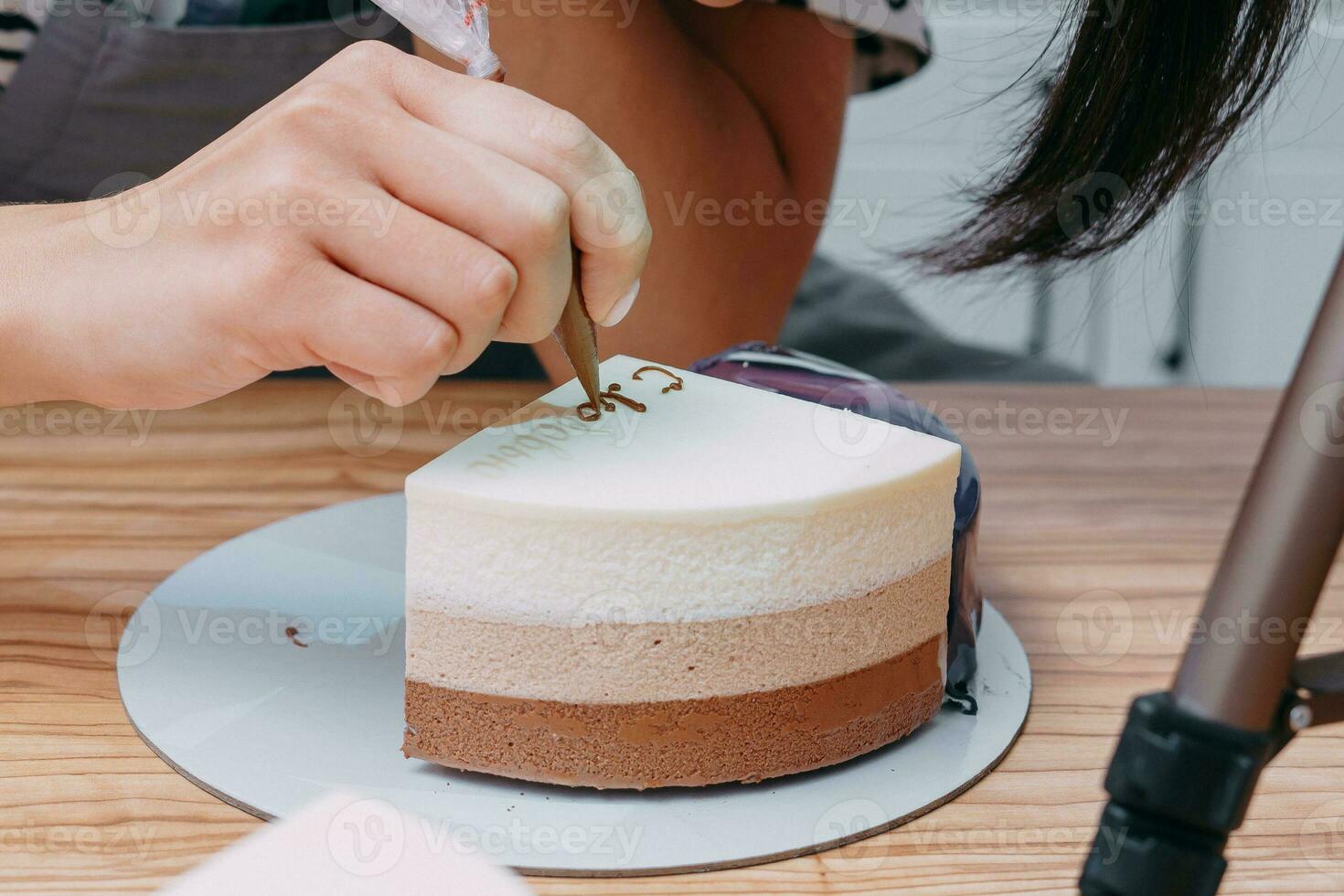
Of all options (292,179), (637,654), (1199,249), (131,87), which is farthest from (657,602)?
(1199,249)

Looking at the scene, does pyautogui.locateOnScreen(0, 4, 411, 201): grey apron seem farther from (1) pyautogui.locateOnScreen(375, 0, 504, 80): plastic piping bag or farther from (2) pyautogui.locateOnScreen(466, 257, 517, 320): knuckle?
(2) pyautogui.locateOnScreen(466, 257, 517, 320): knuckle

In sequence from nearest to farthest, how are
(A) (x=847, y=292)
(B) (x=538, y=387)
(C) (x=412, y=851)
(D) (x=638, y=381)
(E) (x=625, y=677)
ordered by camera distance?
(C) (x=412, y=851)
(E) (x=625, y=677)
(D) (x=638, y=381)
(B) (x=538, y=387)
(A) (x=847, y=292)

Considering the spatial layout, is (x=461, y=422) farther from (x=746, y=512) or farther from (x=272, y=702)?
(x=746, y=512)

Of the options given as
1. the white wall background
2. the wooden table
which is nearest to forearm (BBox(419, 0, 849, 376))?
the wooden table

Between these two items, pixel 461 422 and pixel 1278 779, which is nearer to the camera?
pixel 1278 779

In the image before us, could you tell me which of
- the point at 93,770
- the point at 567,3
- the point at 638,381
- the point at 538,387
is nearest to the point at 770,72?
the point at 567,3

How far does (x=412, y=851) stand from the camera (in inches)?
17.2

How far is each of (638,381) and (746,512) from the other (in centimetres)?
16

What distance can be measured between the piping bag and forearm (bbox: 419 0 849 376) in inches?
14.5

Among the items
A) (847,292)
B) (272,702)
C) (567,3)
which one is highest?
(567,3)

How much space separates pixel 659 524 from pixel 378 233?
174 millimetres

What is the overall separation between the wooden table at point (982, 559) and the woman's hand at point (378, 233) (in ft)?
0.66

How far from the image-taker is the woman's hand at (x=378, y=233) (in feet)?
1.76

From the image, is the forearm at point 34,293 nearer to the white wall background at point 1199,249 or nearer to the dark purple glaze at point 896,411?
the dark purple glaze at point 896,411
